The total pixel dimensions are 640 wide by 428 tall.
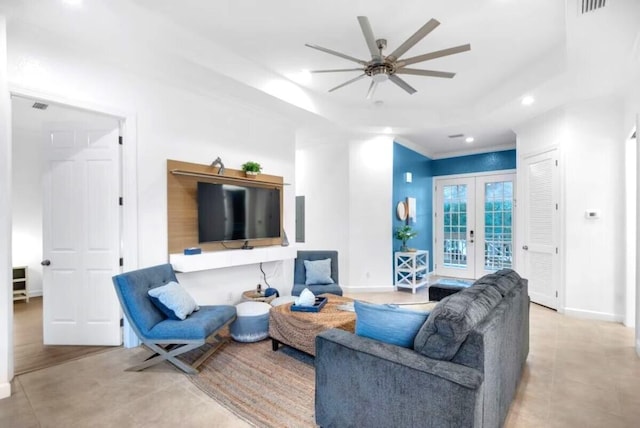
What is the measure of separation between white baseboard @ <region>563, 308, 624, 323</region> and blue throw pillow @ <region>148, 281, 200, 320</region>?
4.87 meters

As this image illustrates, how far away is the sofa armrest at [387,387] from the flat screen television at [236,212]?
8.01 feet

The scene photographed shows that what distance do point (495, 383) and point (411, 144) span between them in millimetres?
5583

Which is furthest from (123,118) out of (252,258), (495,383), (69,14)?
(495,383)

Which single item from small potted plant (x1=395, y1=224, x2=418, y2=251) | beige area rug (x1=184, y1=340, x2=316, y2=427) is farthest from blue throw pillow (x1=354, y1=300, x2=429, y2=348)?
small potted plant (x1=395, y1=224, x2=418, y2=251)

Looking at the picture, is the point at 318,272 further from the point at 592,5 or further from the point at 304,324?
the point at 592,5

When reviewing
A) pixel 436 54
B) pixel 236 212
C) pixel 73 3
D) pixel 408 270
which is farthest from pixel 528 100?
pixel 73 3

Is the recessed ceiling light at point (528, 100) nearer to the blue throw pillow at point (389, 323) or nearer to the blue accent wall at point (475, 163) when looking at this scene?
the blue accent wall at point (475, 163)

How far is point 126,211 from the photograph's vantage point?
10.9ft

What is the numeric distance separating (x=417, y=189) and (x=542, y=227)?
2.59 m

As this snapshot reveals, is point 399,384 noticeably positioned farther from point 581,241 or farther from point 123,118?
point 581,241

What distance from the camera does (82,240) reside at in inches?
132

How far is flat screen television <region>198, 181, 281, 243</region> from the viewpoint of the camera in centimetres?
388

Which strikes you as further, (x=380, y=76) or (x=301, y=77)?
(x=301, y=77)

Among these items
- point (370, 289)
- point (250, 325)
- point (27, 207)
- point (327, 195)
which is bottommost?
point (370, 289)
